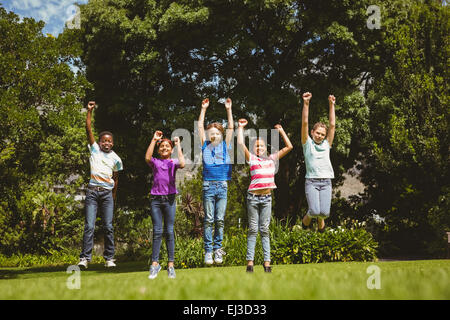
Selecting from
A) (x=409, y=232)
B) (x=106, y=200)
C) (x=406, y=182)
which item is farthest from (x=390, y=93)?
(x=106, y=200)

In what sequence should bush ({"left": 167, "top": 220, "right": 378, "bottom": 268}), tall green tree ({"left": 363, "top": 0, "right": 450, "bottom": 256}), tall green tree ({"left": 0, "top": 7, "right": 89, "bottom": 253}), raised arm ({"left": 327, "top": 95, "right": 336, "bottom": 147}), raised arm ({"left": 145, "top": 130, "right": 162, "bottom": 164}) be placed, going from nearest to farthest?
raised arm ({"left": 145, "top": 130, "right": 162, "bottom": 164}) → raised arm ({"left": 327, "top": 95, "right": 336, "bottom": 147}) → tall green tree ({"left": 0, "top": 7, "right": 89, "bottom": 253}) → bush ({"left": 167, "top": 220, "right": 378, "bottom": 268}) → tall green tree ({"left": 363, "top": 0, "right": 450, "bottom": 256})

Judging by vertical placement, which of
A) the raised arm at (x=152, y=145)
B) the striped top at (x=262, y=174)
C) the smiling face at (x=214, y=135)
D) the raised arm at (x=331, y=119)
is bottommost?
the striped top at (x=262, y=174)

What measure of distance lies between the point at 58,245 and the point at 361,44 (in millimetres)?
15598

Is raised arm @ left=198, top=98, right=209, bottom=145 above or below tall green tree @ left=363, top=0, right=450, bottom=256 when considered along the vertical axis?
below

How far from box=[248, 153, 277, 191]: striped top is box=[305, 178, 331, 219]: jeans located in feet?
2.55

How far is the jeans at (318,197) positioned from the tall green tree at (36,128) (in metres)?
7.48

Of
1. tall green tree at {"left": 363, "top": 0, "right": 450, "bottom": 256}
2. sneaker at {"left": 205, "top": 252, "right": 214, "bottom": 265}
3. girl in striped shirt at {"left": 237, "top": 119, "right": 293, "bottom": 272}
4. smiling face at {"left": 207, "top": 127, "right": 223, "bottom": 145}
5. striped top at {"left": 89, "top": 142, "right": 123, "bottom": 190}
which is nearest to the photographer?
sneaker at {"left": 205, "top": 252, "right": 214, "bottom": 265}

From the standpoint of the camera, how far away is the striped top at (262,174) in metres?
6.93

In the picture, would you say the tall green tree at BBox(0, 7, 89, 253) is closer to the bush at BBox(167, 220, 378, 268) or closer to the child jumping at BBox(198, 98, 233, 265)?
the bush at BBox(167, 220, 378, 268)

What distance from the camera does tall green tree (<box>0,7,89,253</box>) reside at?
36.1ft

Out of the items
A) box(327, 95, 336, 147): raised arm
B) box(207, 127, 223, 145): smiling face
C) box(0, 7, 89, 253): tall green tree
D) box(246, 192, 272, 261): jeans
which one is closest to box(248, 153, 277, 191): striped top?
box(246, 192, 272, 261): jeans

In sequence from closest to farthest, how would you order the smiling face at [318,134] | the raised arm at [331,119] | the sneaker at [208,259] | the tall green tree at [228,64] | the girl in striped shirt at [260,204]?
1. the sneaker at [208,259]
2. the girl in striped shirt at [260,204]
3. the raised arm at [331,119]
4. the smiling face at [318,134]
5. the tall green tree at [228,64]

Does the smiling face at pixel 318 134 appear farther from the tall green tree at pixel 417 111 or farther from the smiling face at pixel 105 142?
the tall green tree at pixel 417 111

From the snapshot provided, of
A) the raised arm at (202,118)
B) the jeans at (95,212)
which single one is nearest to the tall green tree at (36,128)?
the jeans at (95,212)
